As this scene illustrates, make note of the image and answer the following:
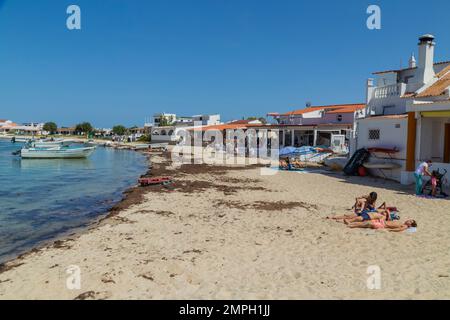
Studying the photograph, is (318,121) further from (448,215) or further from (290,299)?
(290,299)

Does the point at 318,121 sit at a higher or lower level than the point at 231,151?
higher

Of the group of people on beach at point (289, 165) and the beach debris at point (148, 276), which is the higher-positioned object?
the group of people on beach at point (289, 165)

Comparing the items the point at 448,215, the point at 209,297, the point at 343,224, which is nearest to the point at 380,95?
the point at 448,215

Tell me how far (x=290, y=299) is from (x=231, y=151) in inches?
1374

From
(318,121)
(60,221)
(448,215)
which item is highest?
(318,121)

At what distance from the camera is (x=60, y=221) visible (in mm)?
12195

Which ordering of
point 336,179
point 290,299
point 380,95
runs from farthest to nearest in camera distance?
point 380,95 → point 336,179 → point 290,299

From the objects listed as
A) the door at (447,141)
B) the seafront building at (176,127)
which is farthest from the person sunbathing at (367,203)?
the seafront building at (176,127)

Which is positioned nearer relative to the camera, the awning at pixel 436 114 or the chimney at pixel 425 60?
the awning at pixel 436 114

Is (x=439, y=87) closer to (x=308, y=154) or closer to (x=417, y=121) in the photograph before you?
(x=417, y=121)

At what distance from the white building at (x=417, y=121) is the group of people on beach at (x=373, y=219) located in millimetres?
7395

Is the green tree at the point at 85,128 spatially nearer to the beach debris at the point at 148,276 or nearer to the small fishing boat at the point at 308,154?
the small fishing boat at the point at 308,154

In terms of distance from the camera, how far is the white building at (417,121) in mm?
15852

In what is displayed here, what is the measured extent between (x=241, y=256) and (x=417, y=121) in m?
13.0
